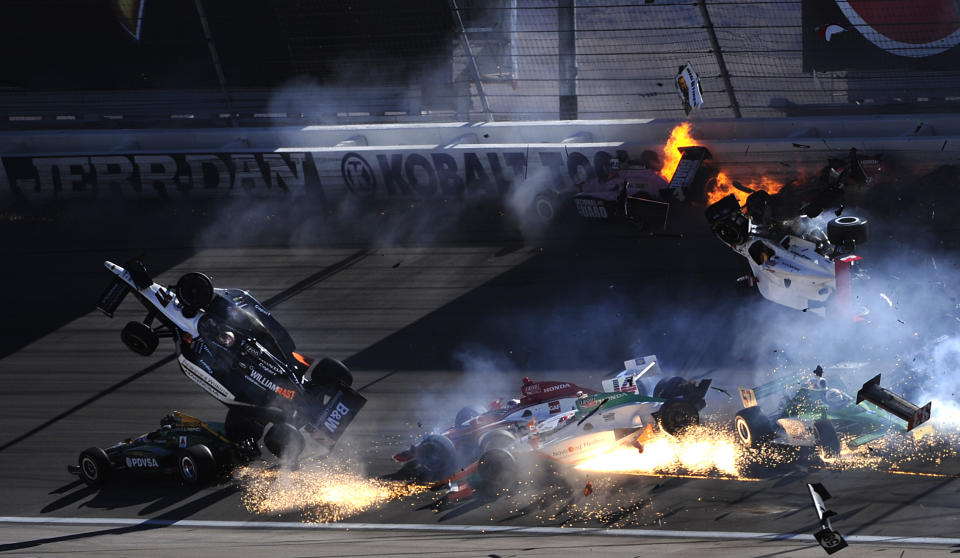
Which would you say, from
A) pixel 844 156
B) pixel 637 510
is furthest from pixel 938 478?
pixel 844 156

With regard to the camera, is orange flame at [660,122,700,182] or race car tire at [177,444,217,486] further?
orange flame at [660,122,700,182]

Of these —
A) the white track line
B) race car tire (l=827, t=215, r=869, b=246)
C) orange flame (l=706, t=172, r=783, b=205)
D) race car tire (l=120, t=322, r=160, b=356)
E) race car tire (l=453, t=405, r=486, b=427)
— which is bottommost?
orange flame (l=706, t=172, r=783, b=205)

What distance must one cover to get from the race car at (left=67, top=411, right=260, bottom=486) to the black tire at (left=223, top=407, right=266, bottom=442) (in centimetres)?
5

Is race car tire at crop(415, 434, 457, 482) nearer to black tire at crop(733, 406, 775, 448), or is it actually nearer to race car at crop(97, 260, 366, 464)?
race car at crop(97, 260, 366, 464)

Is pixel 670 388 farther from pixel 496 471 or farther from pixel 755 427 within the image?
pixel 496 471

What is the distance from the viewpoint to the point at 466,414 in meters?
10.9

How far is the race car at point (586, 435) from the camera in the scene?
979cm

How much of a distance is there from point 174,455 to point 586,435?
407cm

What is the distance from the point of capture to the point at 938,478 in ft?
30.3

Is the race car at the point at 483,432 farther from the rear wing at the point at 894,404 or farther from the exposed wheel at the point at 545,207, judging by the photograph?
the exposed wheel at the point at 545,207

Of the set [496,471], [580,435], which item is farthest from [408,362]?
[580,435]

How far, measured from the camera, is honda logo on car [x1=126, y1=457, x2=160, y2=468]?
10703 mm

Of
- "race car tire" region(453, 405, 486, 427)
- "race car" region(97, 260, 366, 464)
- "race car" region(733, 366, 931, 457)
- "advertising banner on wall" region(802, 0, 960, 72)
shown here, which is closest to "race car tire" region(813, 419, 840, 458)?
"race car" region(733, 366, 931, 457)

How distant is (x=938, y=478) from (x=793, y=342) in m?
2.90
